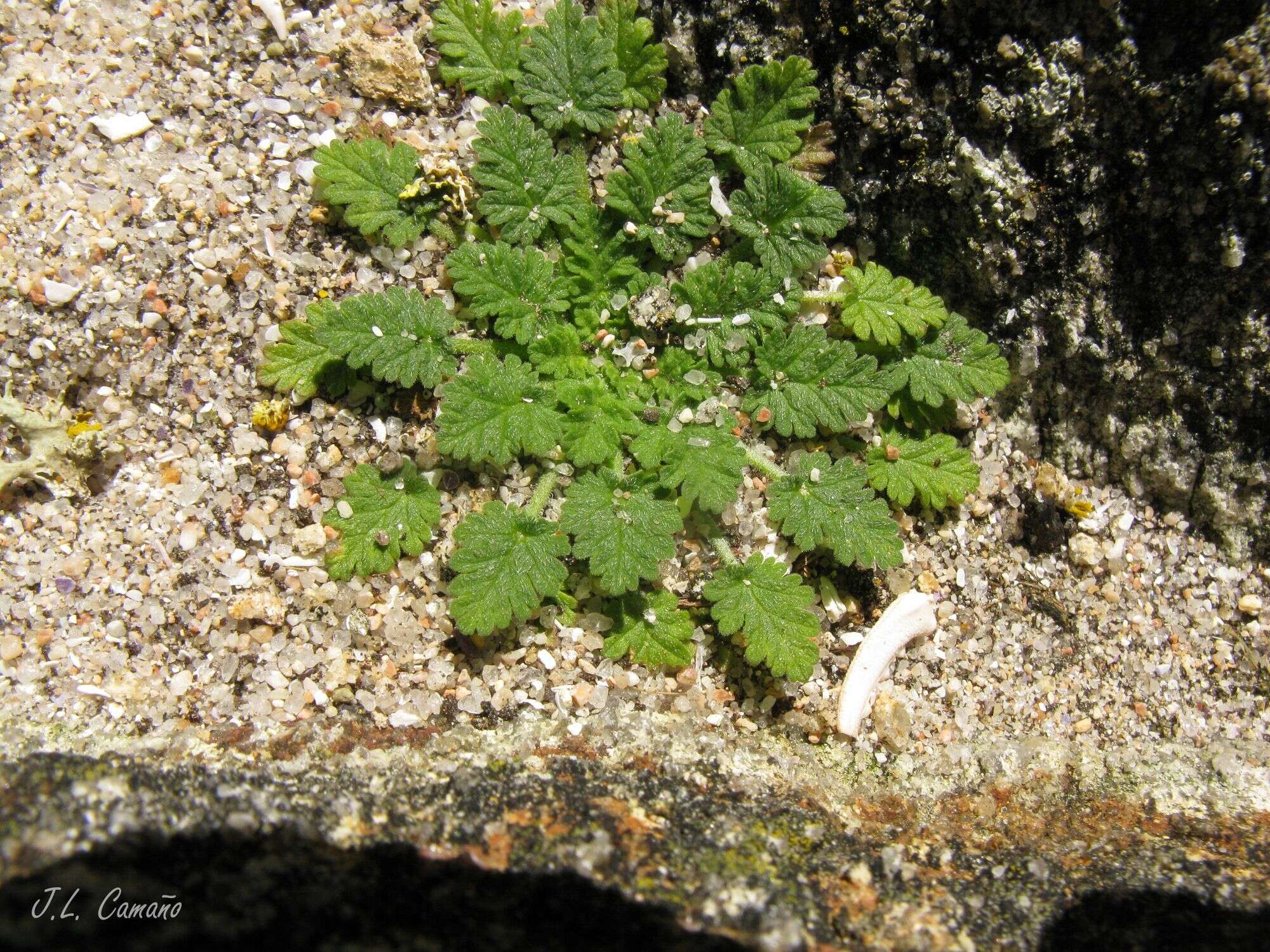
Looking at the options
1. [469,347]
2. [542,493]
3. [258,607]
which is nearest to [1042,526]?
[542,493]

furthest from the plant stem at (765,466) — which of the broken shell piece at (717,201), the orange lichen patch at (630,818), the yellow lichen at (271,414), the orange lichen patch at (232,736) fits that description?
the orange lichen patch at (232,736)

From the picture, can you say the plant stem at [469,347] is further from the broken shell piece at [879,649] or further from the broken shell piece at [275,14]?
the broken shell piece at [879,649]

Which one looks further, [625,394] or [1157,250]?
[625,394]

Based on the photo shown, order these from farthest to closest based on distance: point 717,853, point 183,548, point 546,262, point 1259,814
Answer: point 546,262 < point 183,548 < point 1259,814 < point 717,853

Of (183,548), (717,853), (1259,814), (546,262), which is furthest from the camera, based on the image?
(546,262)

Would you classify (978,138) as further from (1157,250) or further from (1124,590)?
(1124,590)

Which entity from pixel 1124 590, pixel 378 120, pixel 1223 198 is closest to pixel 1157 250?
pixel 1223 198

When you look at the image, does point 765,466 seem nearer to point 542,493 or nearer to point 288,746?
point 542,493

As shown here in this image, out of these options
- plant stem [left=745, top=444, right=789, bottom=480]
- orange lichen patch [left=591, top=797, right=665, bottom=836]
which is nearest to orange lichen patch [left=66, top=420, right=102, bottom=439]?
orange lichen patch [left=591, top=797, right=665, bottom=836]

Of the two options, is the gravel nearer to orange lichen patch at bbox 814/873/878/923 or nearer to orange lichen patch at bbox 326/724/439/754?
orange lichen patch at bbox 326/724/439/754
